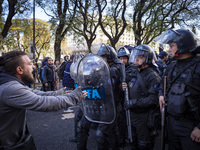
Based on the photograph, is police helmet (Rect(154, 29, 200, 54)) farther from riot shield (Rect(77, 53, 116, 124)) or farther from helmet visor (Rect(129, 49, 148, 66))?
riot shield (Rect(77, 53, 116, 124))

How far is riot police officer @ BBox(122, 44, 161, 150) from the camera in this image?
2.27 m

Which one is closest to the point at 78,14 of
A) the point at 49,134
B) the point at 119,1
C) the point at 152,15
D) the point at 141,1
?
the point at 119,1

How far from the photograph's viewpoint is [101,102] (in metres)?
2.32

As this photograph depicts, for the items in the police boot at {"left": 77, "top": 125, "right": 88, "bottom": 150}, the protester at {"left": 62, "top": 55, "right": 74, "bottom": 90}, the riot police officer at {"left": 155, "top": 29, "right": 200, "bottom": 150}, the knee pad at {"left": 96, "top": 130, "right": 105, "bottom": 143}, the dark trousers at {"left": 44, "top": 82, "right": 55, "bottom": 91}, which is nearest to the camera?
the riot police officer at {"left": 155, "top": 29, "right": 200, "bottom": 150}

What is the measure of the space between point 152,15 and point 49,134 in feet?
47.8

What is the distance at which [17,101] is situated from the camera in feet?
4.70

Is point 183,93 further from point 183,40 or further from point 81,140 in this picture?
point 81,140

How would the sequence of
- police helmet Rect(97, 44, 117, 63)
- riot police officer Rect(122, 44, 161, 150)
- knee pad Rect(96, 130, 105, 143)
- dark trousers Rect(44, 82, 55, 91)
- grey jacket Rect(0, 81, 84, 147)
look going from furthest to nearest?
dark trousers Rect(44, 82, 55, 91), police helmet Rect(97, 44, 117, 63), knee pad Rect(96, 130, 105, 143), riot police officer Rect(122, 44, 161, 150), grey jacket Rect(0, 81, 84, 147)

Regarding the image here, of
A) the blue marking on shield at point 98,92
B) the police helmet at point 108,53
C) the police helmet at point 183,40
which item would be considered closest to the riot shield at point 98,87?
the blue marking on shield at point 98,92

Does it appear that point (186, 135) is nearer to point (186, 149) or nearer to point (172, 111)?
point (186, 149)

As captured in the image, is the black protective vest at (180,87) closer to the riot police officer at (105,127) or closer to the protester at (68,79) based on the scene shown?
the riot police officer at (105,127)

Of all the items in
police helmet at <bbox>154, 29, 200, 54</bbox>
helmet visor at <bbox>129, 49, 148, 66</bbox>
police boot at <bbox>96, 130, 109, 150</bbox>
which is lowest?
police boot at <bbox>96, 130, 109, 150</bbox>

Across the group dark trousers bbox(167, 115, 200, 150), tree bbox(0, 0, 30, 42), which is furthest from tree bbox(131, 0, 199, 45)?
dark trousers bbox(167, 115, 200, 150)

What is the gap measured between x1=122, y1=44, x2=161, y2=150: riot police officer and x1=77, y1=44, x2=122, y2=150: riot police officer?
29cm
